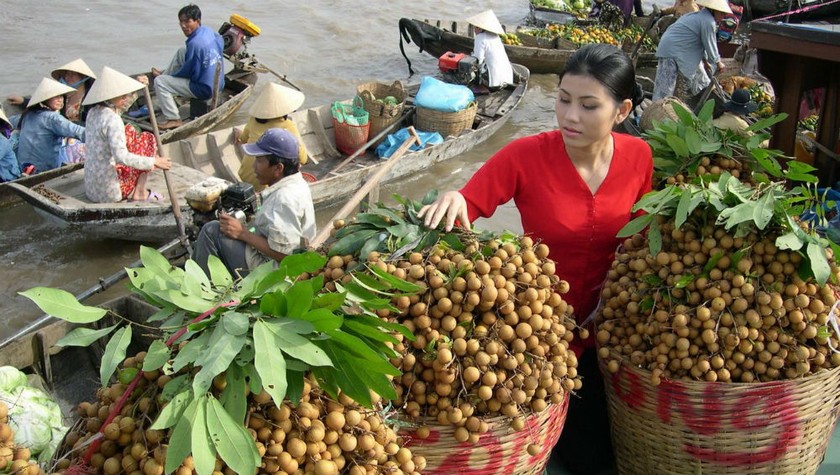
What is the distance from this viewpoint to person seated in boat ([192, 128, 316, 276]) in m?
4.04

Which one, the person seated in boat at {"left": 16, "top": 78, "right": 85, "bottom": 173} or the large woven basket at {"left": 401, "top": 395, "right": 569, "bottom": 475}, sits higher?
the large woven basket at {"left": 401, "top": 395, "right": 569, "bottom": 475}

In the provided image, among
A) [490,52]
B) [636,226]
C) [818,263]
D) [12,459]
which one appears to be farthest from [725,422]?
[490,52]

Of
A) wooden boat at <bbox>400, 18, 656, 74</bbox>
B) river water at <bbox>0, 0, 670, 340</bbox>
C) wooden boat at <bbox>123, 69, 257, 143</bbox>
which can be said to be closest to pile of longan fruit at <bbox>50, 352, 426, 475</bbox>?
river water at <bbox>0, 0, 670, 340</bbox>

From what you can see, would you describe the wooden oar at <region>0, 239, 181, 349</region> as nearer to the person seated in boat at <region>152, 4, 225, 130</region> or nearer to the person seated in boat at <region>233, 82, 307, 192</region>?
the person seated in boat at <region>233, 82, 307, 192</region>

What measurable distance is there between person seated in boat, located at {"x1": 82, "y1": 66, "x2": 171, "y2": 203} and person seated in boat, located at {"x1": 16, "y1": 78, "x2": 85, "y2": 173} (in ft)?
2.66

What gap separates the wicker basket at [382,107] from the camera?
7.56 meters

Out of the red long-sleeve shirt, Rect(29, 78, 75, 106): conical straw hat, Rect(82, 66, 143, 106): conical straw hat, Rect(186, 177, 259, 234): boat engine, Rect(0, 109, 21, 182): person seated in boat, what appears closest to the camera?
the red long-sleeve shirt

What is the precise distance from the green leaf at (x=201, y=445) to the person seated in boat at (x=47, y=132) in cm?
547

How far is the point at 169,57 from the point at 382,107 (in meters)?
6.46

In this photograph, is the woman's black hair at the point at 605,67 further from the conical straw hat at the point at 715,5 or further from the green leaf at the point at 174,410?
the conical straw hat at the point at 715,5

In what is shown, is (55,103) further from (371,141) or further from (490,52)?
(490,52)

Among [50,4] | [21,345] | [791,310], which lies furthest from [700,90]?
[50,4]

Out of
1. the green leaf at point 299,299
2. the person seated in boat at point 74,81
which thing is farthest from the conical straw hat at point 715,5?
the green leaf at point 299,299

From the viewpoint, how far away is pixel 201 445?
4.62ft
